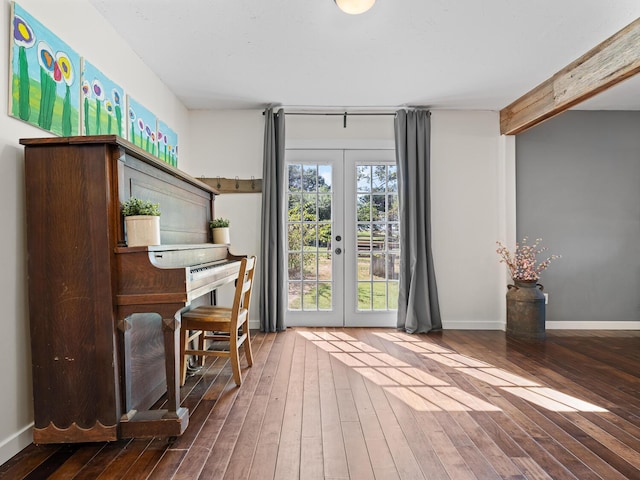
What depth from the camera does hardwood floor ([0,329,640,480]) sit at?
1.75 m

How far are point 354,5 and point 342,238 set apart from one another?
2603mm

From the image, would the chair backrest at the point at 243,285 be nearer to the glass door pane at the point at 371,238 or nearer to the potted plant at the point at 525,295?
the glass door pane at the point at 371,238

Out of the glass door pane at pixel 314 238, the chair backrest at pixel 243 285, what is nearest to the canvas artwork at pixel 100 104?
the chair backrest at pixel 243 285

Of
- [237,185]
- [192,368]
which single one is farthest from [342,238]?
[192,368]

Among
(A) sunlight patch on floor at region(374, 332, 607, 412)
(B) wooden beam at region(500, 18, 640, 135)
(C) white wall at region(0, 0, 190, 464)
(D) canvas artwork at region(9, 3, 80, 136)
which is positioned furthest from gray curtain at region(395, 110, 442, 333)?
(C) white wall at region(0, 0, 190, 464)

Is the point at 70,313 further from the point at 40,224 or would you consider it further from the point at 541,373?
the point at 541,373

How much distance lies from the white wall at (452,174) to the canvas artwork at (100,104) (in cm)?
169

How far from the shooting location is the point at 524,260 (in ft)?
13.7

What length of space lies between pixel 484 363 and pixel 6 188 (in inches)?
135

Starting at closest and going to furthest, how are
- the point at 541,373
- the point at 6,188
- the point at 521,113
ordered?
the point at 6,188
the point at 541,373
the point at 521,113

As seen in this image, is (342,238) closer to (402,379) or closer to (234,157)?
(234,157)

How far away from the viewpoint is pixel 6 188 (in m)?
1.81

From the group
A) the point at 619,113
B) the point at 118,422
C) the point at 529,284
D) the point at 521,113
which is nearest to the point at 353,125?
the point at 521,113

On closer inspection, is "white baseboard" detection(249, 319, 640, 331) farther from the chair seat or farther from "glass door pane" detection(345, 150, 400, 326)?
the chair seat
